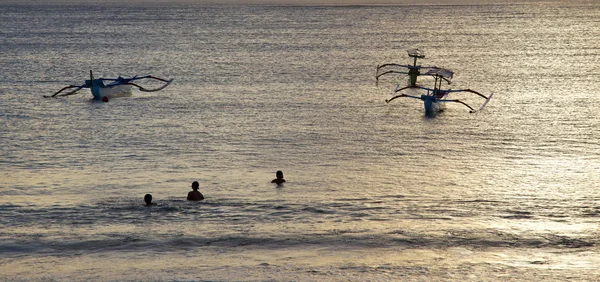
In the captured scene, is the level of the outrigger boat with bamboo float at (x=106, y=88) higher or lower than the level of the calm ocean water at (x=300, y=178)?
higher

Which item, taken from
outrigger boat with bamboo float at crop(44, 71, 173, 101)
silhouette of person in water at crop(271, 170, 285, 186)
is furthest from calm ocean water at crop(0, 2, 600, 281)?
outrigger boat with bamboo float at crop(44, 71, 173, 101)

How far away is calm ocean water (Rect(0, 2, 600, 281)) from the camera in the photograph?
23547 mm

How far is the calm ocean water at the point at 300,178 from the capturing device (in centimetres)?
2355

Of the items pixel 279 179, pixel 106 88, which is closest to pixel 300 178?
pixel 279 179

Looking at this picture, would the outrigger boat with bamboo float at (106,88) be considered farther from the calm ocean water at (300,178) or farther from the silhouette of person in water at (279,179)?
the silhouette of person in water at (279,179)

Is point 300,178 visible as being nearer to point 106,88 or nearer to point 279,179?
point 279,179

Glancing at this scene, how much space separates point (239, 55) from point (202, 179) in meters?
62.1

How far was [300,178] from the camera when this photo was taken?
3453 centimetres

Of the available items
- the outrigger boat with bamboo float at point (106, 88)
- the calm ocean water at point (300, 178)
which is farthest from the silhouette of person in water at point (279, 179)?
the outrigger boat with bamboo float at point (106, 88)

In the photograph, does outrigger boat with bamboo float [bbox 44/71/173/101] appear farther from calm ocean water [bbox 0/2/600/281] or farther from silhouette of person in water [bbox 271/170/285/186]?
silhouette of person in water [bbox 271/170/285/186]

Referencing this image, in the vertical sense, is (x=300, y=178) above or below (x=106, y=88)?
below

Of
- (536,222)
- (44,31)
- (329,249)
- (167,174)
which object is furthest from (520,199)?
(44,31)

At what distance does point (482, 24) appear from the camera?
168375 mm

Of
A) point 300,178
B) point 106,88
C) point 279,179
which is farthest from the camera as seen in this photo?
point 106,88
